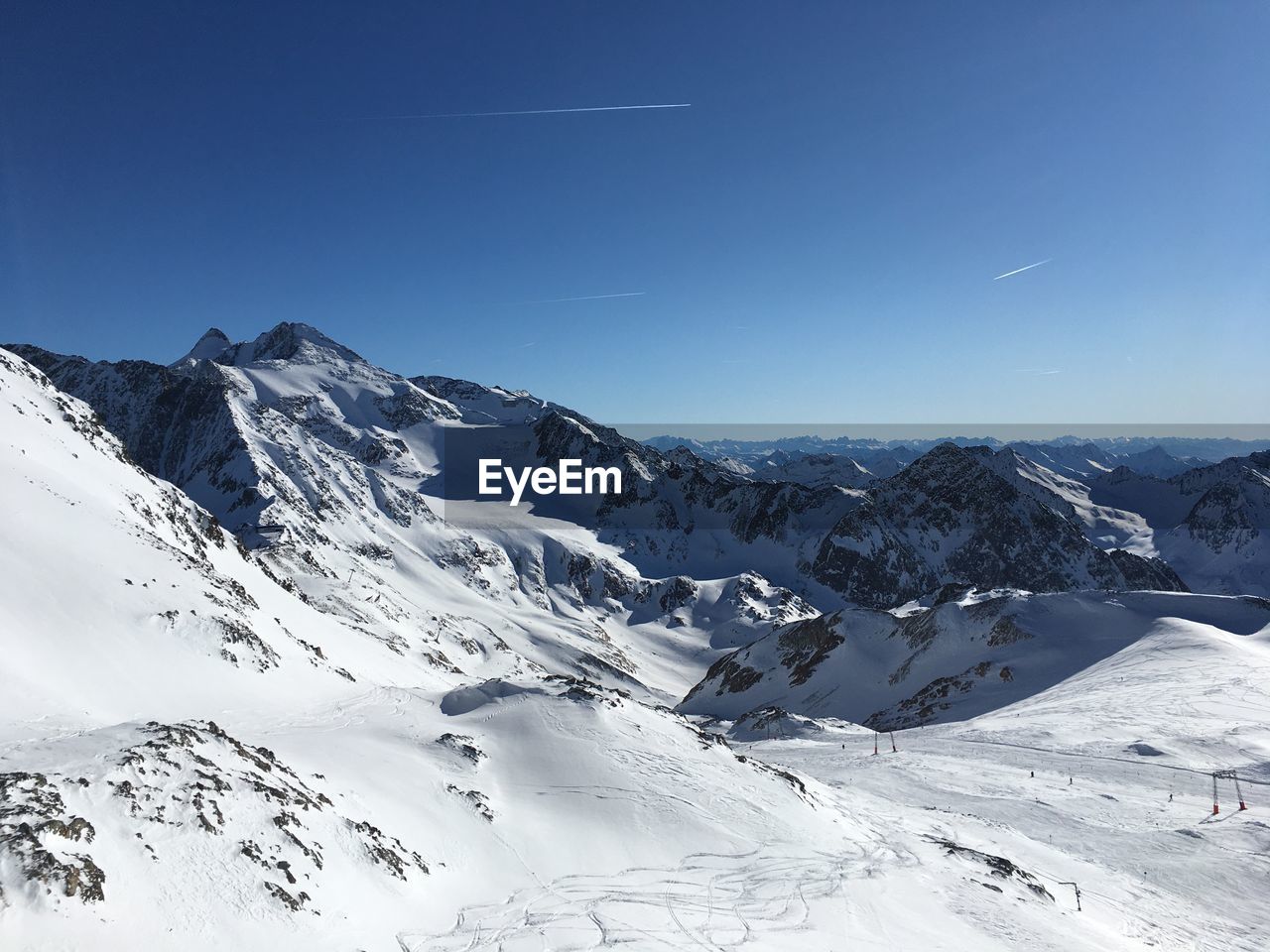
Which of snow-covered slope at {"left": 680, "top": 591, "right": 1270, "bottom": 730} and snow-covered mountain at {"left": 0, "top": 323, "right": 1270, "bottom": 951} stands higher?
snow-covered mountain at {"left": 0, "top": 323, "right": 1270, "bottom": 951}

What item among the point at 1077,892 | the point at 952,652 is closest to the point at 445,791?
the point at 1077,892

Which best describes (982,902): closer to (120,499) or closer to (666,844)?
(666,844)

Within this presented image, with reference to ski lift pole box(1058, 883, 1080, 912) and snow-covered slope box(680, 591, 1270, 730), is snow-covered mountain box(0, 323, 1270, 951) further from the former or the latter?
A: snow-covered slope box(680, 591, 1270, 730)

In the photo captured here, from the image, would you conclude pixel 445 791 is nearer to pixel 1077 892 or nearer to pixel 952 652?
pixel 1077 892

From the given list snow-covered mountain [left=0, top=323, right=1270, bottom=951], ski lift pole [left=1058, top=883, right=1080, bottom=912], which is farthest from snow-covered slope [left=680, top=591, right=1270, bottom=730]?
ski lift pole [left=1058, top=883, right=1080, bottom=912]

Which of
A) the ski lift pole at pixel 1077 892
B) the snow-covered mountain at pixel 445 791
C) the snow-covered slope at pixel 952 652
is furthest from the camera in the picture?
the snow-covered slope at pixel 952 652

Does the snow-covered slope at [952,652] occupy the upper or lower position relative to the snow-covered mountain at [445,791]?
lower

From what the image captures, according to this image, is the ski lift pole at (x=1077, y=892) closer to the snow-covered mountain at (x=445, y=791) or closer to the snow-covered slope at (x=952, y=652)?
the snow-covered mountain at (x=445, y=791)

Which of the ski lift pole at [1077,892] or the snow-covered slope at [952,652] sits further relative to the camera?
the snow-covered slope at [952,652]

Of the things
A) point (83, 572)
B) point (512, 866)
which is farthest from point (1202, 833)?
point (83, 572)

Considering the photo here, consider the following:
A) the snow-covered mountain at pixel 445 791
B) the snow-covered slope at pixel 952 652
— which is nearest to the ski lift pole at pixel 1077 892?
the snow-covered mountain at pixel 445 791

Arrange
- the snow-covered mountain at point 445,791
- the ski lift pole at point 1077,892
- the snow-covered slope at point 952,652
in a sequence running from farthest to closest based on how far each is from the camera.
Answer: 1. the snow-covered slope at point 952,652
2. the ski lift pole at point 1077,892
3. the snow-covered mountain at point 445,791
